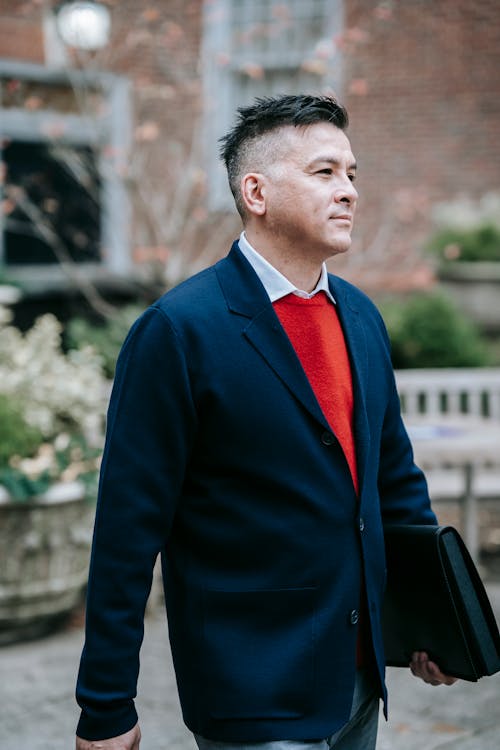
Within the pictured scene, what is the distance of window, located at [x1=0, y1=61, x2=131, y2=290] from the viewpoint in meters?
9.02

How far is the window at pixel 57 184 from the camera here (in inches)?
355

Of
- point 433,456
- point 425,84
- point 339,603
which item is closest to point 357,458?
point 339,603

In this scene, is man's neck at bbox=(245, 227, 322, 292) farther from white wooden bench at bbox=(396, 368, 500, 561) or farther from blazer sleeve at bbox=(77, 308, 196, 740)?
white wooden bench at bbox=(396, 368, 500, 561)

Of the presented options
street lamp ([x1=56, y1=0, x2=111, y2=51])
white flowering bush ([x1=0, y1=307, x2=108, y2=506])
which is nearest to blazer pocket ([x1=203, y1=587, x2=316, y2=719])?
white flowering bush ([x1=0, y1=307, x2=108, y2=506])

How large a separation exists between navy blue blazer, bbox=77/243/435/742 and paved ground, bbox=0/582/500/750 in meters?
1.99

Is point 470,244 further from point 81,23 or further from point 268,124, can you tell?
point 268,124

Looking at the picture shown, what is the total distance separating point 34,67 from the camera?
29.9 feet

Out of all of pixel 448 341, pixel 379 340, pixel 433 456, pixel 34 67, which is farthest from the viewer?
pixel 34 67

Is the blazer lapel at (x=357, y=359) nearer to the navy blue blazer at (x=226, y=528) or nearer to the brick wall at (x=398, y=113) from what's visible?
the navy blue blazer at (x=226, y=528)

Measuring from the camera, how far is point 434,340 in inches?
320

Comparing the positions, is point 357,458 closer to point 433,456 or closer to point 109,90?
point 433,456

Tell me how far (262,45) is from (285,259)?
8.34 meters

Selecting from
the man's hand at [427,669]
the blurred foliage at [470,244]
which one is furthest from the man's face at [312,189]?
the blurred foliage at [470,244]

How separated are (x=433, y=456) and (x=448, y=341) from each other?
9.33 feet
